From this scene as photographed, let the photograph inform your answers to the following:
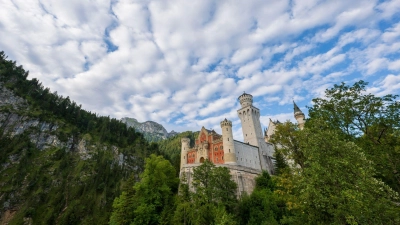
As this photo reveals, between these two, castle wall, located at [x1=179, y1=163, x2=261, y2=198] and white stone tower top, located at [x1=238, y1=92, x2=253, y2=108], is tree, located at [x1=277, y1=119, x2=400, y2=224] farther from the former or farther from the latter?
white stone tower top, located at [x1=238, y1=92, x2=253, y2=108]

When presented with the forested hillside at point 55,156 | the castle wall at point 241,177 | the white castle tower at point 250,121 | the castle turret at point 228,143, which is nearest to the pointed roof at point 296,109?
the white castle tower at point 250,121

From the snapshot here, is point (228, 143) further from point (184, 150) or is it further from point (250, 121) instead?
point (184, 150)

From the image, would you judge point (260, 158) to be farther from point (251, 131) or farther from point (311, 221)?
point (311, 221)

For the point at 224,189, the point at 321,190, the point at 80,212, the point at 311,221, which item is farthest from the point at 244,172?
the point at 80,212

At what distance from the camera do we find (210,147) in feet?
169

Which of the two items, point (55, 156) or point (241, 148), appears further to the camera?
point (55, 156)

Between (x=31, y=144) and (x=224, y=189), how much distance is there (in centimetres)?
8783

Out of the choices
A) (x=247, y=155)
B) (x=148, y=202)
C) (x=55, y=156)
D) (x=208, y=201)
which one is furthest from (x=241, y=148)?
(x=55, y=156)

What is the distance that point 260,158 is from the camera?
52469mm

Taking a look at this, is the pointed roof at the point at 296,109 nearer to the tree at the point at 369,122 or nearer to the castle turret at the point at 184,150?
the castle turret at the point at 184,150

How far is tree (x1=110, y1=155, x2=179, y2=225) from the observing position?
99.3 feet

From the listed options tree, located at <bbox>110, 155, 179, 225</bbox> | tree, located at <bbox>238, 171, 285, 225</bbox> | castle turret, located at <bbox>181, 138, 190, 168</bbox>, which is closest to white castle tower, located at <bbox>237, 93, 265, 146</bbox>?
castle turret, located at <bbox>181, 138, 190, 168</bbox>

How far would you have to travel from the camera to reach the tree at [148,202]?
30281mm

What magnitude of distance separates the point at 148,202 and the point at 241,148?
2586cm
